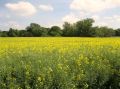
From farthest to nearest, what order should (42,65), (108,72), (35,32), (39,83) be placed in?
(35,32), (108,72), (42,65), (39,83)

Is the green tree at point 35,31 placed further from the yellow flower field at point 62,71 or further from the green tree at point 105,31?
the yellow flower field at point 62,71

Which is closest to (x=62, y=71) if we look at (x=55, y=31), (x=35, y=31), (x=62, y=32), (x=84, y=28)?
(x=35, y=31)

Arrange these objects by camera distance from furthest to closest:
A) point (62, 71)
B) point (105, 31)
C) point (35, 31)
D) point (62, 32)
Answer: point (62, 32) < point (105, 31) < point (35, 31) < point (62, 71)

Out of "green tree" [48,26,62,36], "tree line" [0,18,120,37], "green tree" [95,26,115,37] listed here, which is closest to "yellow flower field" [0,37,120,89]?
"tree line" [0,18,120,37]

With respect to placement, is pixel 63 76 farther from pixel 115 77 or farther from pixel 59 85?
pixel 115 77

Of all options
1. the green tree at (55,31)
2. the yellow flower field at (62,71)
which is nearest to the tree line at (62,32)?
the green tree at (55,31)

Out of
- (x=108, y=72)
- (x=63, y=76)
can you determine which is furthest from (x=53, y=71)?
(x=108, y=72)

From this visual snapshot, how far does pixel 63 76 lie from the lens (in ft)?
29.8

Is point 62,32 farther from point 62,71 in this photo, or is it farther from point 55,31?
point 62,71

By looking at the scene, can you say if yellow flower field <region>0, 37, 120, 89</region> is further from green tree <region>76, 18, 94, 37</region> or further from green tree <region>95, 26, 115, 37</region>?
green tree <region>76, 18, 94, 37</region>

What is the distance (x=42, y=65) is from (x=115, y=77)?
102 inches

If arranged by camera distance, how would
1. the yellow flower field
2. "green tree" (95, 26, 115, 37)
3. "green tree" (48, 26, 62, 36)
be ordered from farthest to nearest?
1. "green tree" (48, 26, 62, 36)
2. "green tree" (95, 26, 115, 37)
3. the yellow flower field

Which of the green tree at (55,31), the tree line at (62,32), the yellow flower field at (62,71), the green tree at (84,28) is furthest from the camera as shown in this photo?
the green tree at (84,28)

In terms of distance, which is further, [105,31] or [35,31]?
[105,31]
